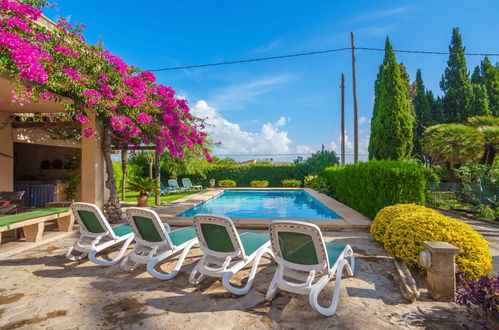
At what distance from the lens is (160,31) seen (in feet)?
50.6

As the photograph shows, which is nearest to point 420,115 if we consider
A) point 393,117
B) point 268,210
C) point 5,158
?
point 393,117

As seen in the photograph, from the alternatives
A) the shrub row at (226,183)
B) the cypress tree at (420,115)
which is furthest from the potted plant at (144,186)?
the cypress tree at (420,115)

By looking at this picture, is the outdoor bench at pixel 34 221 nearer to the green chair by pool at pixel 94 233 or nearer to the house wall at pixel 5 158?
the green chair by pool at pixel 94 233

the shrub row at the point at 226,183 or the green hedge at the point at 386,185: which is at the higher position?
the green hedge at the point at 386,185

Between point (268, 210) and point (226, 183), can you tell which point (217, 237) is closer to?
point (268, 210)

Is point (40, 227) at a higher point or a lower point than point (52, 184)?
lower

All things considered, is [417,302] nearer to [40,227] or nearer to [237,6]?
[40,227]

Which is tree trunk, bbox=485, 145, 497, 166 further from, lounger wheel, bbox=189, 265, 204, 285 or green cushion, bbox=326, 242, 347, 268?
lounger wheel, bbox=189, 265, 204, 285

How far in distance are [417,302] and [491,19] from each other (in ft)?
44.7

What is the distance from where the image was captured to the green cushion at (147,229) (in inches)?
159

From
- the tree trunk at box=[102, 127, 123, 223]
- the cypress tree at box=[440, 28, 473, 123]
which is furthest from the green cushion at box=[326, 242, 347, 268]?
the cypress tree at box=[440, 28, 473, 123]

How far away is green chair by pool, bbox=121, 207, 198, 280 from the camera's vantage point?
3.85 m

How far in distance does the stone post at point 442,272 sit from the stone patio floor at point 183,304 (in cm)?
14

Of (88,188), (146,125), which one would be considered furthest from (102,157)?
(146,125)
